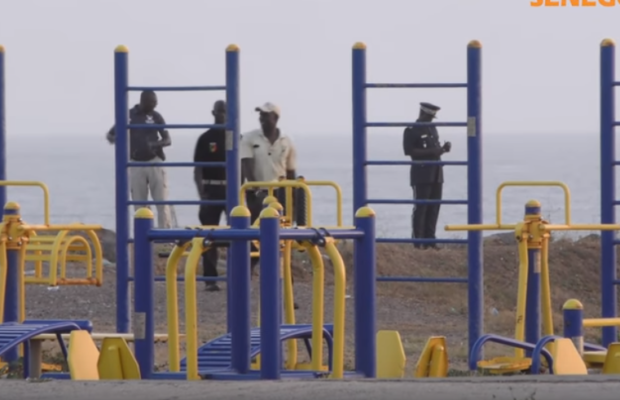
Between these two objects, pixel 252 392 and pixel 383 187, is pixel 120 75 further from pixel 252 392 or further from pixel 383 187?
pixel 383 187

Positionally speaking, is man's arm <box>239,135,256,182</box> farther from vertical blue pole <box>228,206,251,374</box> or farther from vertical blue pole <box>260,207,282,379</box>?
vertical blue pole <box>260,207,282,379</box>

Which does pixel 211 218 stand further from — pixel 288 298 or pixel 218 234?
pixel 218 234

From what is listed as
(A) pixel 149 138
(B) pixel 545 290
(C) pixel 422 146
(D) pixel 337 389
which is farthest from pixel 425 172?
(D) pixel 337 389

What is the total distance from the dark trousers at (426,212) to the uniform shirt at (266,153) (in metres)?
2.22

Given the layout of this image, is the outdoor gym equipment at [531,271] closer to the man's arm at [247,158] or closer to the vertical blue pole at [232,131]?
the vertical blue pole at [232,131]

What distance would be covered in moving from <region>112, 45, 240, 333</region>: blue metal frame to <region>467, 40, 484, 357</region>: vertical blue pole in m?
1.66

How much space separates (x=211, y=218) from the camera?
50.6ft

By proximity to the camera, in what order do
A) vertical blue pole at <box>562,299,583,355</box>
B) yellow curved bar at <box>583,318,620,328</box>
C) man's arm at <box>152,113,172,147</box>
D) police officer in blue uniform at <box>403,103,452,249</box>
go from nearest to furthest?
vertical blue pole at <box>562,299,583,355</box> < yellow curved bar at <box>583,318,620,328</box> < man's arm at <box>152,113,172,147</box> < police officer in blue uniform at <box>403,103,452,249</box>

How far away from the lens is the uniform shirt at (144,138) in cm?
1416

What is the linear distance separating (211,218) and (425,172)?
2.78 meters

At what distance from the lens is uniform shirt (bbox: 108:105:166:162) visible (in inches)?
557

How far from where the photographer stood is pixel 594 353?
985 centimetres

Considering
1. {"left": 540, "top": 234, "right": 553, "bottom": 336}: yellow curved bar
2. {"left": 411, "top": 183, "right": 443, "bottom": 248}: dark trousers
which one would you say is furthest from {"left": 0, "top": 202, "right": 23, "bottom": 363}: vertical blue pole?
{"left": 411, "top": 183, "right": 443, "bottom": 248}: dark trousers

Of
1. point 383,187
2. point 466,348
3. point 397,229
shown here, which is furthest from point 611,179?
point 383,187
